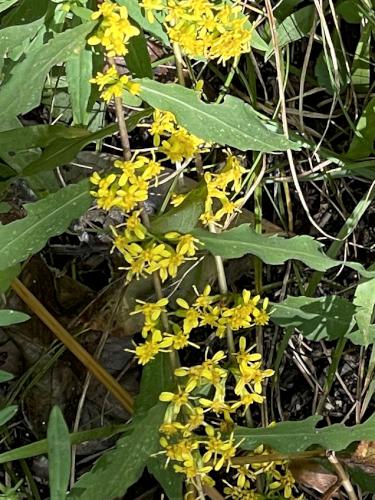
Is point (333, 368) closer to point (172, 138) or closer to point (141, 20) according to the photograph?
point (172, 138)

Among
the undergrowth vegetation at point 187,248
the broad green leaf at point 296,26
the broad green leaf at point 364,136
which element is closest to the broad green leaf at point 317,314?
the undergrowth vegetation at point 187,248

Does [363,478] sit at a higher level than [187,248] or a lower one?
lower

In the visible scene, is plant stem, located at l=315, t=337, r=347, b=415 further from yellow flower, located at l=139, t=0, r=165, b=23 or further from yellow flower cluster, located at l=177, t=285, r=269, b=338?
yellow flower, located at l=139, t=0, r=165, b=23

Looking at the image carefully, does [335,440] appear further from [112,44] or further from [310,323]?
[112,44]

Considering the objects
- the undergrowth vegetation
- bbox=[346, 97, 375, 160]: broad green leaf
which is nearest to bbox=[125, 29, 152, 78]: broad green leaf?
the undergrowth vegetation

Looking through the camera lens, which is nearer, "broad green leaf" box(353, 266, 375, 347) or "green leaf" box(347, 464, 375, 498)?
"broad green leaf" box(353, 266, 375, 347)

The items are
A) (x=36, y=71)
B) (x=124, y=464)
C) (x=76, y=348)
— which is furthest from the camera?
(x=76, y=348)

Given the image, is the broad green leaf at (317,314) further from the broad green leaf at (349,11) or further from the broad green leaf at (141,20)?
the broad green leaf at (349,11)

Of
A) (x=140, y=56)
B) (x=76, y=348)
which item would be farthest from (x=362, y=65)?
(x=76, y=348)

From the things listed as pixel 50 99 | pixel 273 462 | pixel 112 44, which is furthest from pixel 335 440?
pixel 50 99
